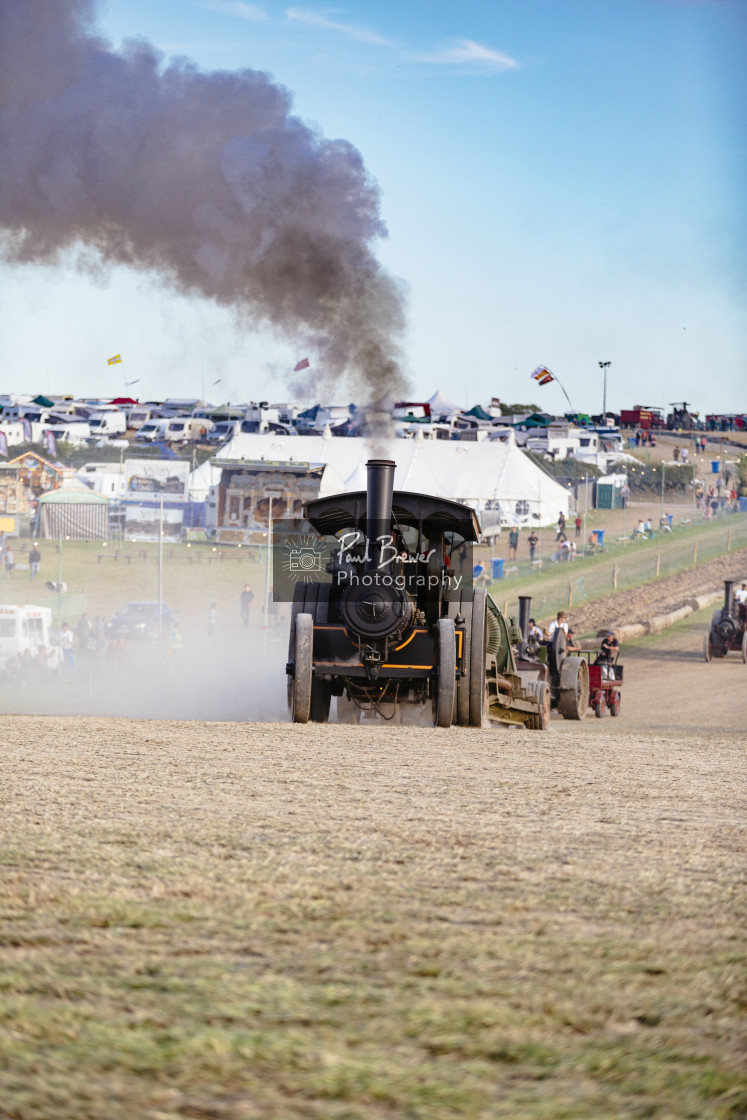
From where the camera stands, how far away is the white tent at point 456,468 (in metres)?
46.5

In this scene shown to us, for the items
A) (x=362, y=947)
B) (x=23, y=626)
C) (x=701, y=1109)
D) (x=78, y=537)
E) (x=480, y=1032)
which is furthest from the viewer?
(x=78, y=537)

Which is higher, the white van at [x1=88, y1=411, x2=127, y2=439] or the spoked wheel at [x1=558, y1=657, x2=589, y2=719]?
the white van at [x1=88, y1=411, x2=127, y2=439]

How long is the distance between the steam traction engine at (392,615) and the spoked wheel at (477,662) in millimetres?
10

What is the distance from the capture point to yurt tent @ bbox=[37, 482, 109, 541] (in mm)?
41500

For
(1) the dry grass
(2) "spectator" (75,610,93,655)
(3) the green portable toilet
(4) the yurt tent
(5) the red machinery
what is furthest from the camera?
(3) the green portable toilet

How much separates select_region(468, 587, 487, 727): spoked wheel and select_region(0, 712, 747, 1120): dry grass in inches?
197

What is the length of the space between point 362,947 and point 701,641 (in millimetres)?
27267

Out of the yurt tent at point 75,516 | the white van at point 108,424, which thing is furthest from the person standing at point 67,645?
the white van at point 108,424

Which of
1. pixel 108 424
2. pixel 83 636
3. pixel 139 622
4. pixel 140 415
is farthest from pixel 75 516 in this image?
pixel 140 415

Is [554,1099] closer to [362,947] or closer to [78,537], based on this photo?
[362,947]

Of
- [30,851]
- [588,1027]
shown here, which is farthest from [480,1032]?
[30,851]

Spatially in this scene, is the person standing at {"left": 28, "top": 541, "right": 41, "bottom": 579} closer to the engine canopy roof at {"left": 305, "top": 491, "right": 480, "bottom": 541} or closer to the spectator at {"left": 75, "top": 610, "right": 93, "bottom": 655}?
the spectator at {"left": 75, "top": 610, "right": 93, "bottom": 655}

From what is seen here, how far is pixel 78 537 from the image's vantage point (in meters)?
41.6

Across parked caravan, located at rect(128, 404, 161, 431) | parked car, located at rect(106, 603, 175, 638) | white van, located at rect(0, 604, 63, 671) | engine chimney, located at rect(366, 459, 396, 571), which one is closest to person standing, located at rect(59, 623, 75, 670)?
white van, located at rect(0, 604, 63, 671)
